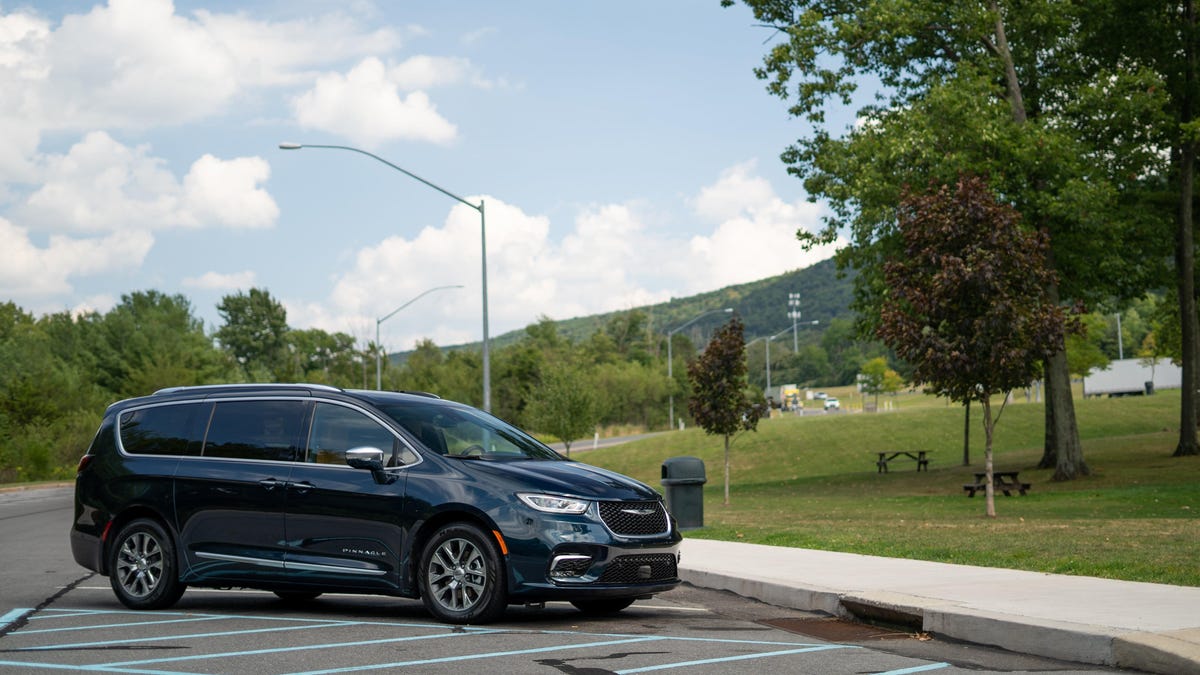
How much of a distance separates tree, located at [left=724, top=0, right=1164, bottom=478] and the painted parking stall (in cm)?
2167

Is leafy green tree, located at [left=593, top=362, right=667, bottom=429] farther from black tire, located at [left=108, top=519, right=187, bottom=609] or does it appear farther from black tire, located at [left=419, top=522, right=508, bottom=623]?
black tire, located at [left=419, top=522, right=508, bottom=623]

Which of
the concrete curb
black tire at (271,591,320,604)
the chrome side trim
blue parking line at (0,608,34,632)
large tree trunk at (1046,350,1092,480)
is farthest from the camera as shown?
large tree trunk at (1046,350,1092,480)

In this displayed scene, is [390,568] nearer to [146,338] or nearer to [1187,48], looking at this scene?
[1187,48]

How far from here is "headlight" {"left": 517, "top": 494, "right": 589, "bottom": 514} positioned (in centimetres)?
948

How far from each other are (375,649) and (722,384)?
2248 cm

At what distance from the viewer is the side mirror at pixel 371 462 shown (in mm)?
9883

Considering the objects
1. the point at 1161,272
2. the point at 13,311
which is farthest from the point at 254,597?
the point at 13,311

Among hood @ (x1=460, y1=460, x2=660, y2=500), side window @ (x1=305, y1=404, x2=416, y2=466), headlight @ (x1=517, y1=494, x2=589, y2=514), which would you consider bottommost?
headlight @ (x1=517, y1=494, x2=589, y2=514)

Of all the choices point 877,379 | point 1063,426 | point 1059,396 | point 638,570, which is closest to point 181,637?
point 638,570

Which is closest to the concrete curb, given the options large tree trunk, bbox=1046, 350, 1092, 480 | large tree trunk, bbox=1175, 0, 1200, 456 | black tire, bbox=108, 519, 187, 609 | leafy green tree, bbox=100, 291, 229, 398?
black tire, bbox=108, 519, 187, 609

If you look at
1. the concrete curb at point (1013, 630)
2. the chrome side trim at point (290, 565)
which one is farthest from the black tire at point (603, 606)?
the chrome side trim at point (290, 565)

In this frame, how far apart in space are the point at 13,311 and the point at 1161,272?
11942 cm

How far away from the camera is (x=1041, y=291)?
77.2ft

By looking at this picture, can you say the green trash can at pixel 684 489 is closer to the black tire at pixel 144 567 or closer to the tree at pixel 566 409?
the black tire at pixel 144 567
